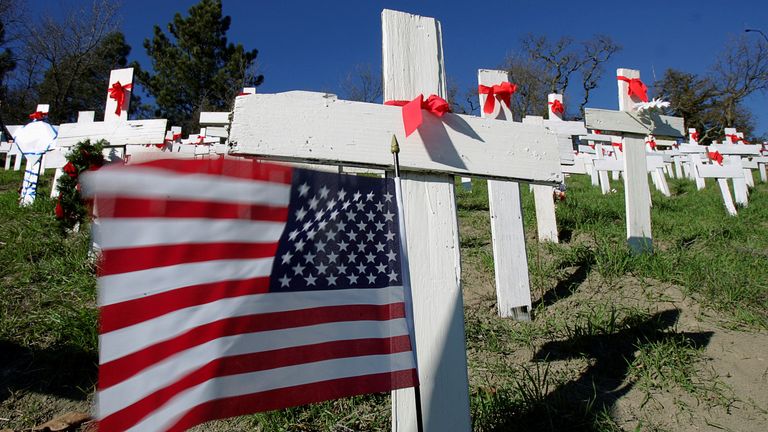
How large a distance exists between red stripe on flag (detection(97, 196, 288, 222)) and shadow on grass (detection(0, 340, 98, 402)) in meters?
1.95

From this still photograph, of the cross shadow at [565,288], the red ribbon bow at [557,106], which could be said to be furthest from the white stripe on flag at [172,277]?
the red ribbon bow at [557,106]

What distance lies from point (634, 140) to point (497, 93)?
84.3 inches

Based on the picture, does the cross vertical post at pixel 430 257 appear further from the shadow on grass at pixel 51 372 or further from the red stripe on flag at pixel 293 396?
the shadow on grass at pixel 51 372

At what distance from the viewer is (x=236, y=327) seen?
141cm

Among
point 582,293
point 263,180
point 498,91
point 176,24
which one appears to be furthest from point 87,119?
point 176,24

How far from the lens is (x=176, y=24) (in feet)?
97.5

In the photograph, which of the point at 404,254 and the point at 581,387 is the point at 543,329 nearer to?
the point at 581,387

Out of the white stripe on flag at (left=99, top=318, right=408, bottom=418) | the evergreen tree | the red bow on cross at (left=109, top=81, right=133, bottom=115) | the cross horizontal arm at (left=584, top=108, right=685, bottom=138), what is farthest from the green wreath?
the evergreen tree

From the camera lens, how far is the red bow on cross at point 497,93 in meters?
3.71

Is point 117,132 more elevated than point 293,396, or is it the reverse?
point 117,132

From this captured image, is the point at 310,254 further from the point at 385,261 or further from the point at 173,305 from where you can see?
the point at 173,305

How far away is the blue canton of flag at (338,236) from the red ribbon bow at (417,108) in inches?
9.4

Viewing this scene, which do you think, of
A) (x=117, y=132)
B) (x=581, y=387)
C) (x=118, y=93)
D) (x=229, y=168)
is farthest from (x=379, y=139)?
(x=118, y=93)

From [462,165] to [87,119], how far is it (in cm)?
601
